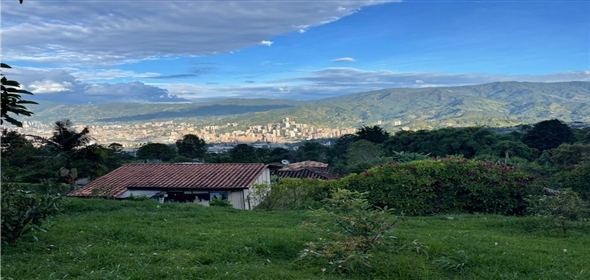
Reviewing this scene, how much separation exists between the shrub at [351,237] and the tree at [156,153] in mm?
41894

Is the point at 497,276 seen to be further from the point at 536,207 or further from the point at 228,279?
the point at 536,207

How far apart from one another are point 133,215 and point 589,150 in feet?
65.9

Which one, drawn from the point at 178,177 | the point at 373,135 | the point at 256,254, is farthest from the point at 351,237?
the point at 373,135

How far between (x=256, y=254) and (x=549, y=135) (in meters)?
41.7

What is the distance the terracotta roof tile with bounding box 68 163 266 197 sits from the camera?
18.0 m

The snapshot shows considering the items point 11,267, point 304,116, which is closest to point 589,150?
point 11,267

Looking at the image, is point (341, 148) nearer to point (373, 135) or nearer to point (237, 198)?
point (373, 135)

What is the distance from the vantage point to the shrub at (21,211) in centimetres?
459

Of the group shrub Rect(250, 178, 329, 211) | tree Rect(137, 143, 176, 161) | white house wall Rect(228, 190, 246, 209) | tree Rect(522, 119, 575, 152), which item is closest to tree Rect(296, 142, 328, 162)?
tree Rect(137, 143, 176, 161)

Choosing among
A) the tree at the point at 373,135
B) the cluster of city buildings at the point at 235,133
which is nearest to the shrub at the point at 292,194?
the tree at the point at 373,135

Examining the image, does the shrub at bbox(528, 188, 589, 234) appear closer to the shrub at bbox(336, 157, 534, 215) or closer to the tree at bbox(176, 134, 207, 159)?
the shrub at bbox(336, 157, 534, 215)

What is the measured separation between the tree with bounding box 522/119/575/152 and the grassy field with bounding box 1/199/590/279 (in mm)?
A: 36888

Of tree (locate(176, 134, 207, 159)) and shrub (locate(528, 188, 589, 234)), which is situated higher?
shrub (locate(528, 188, 589, 234))

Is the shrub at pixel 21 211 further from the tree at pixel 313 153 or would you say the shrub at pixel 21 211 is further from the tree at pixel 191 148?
the tree at pixel 191 148
